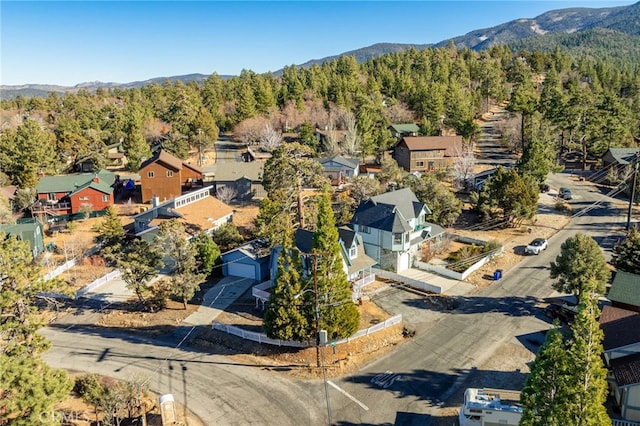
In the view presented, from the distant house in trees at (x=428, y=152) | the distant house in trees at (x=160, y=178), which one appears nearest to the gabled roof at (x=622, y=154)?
the distant house in trees at (x=428, y=152)

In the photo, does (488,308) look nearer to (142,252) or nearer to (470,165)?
(142,252)

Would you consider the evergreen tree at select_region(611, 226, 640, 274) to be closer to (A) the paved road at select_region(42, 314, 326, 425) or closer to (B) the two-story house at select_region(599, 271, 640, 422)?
(B) the two-story house at select_region(599, 271, 640, 422)

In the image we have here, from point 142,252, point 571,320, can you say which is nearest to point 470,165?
point 571,320

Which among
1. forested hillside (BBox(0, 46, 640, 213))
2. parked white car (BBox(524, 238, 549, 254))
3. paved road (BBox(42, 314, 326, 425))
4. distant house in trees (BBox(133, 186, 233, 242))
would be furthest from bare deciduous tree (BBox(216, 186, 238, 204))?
parked white car (BBox(524, 238, 549, 254))

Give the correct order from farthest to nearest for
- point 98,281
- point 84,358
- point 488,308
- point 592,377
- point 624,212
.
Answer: point 624,212, point 98,281, point 488,308, point 84,358, point 592,377

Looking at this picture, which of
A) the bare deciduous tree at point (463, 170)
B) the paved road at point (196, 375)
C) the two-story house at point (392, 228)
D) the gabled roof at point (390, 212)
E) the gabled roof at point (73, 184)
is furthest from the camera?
the bare deciduous tree at point (463, 170)

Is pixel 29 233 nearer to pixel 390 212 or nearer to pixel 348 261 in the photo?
pixel 348 261

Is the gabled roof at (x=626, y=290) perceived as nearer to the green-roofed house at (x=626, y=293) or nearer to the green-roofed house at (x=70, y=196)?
the green-roofed house at (x=626, y=293)
